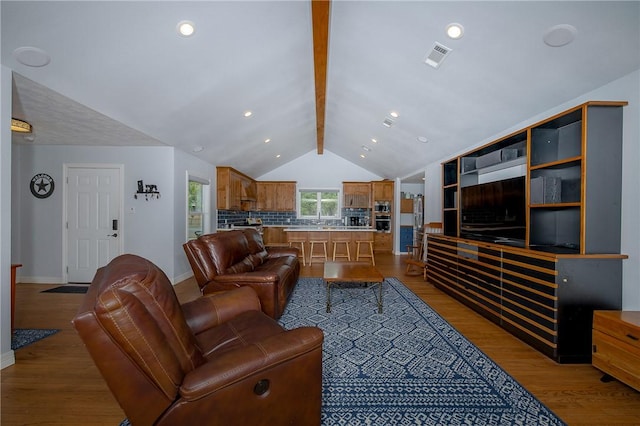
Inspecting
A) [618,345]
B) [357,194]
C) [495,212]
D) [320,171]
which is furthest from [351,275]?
[320,171]

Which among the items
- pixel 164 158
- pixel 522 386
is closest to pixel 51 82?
pixel 164 158

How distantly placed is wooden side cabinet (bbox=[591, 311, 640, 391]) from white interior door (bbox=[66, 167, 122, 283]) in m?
6.21

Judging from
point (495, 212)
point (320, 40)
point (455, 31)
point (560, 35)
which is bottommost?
point (495, 212)

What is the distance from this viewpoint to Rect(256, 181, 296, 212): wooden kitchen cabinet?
9016 millimetres

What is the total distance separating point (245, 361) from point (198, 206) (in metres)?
5.63

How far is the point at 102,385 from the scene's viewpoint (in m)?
2.03

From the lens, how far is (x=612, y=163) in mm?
2283

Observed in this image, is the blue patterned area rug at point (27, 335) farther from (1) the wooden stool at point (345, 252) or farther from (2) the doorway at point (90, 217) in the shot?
(1) the wooden stool at point (345, 252)

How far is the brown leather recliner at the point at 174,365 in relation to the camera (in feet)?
3.36

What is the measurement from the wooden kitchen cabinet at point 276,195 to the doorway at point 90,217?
4572mm

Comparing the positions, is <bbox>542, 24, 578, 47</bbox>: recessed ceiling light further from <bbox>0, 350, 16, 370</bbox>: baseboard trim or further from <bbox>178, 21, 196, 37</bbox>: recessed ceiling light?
<bbox>0, 350, 16, 370</bbox>: baseboard trim

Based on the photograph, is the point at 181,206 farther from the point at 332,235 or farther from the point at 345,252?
the point at 345,252

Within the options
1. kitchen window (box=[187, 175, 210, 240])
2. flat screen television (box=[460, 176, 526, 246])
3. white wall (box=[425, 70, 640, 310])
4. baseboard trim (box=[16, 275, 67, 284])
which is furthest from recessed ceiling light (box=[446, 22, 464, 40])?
baseboard trim (box=[16, 275, 67, 284])

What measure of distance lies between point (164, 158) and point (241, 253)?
242 centimetres
